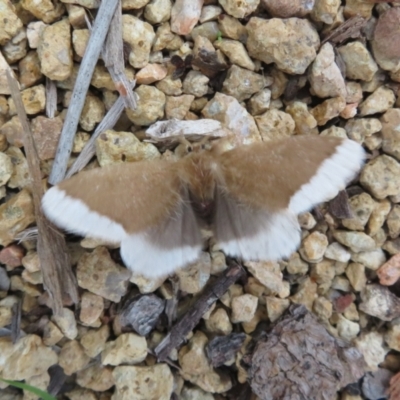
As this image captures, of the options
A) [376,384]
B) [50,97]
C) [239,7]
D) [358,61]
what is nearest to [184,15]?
[239,7]

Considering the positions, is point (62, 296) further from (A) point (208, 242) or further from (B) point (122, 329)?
(A) point (208, 242)

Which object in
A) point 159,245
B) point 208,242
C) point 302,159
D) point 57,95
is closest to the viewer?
point 302,159

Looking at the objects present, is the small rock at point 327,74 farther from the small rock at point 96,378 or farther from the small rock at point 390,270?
the small rock at point 96,378

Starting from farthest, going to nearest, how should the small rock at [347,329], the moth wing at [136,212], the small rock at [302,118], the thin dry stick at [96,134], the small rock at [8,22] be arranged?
the small rock at [347,329] → the small rock at [302,118] → the thin dry stick at [96,134] → the small rock at [8,22] → the moth wing at [136,212]

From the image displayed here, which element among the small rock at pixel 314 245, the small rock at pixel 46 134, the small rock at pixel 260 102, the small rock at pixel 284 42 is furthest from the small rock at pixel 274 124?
the small rock at pixel 46 134

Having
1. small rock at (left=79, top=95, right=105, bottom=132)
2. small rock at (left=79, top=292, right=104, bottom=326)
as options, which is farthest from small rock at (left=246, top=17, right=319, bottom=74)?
small rock at (left=79, top=292, right=104, bottom=326)

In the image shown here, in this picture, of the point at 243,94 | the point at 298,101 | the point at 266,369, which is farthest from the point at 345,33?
the point at 266,369
